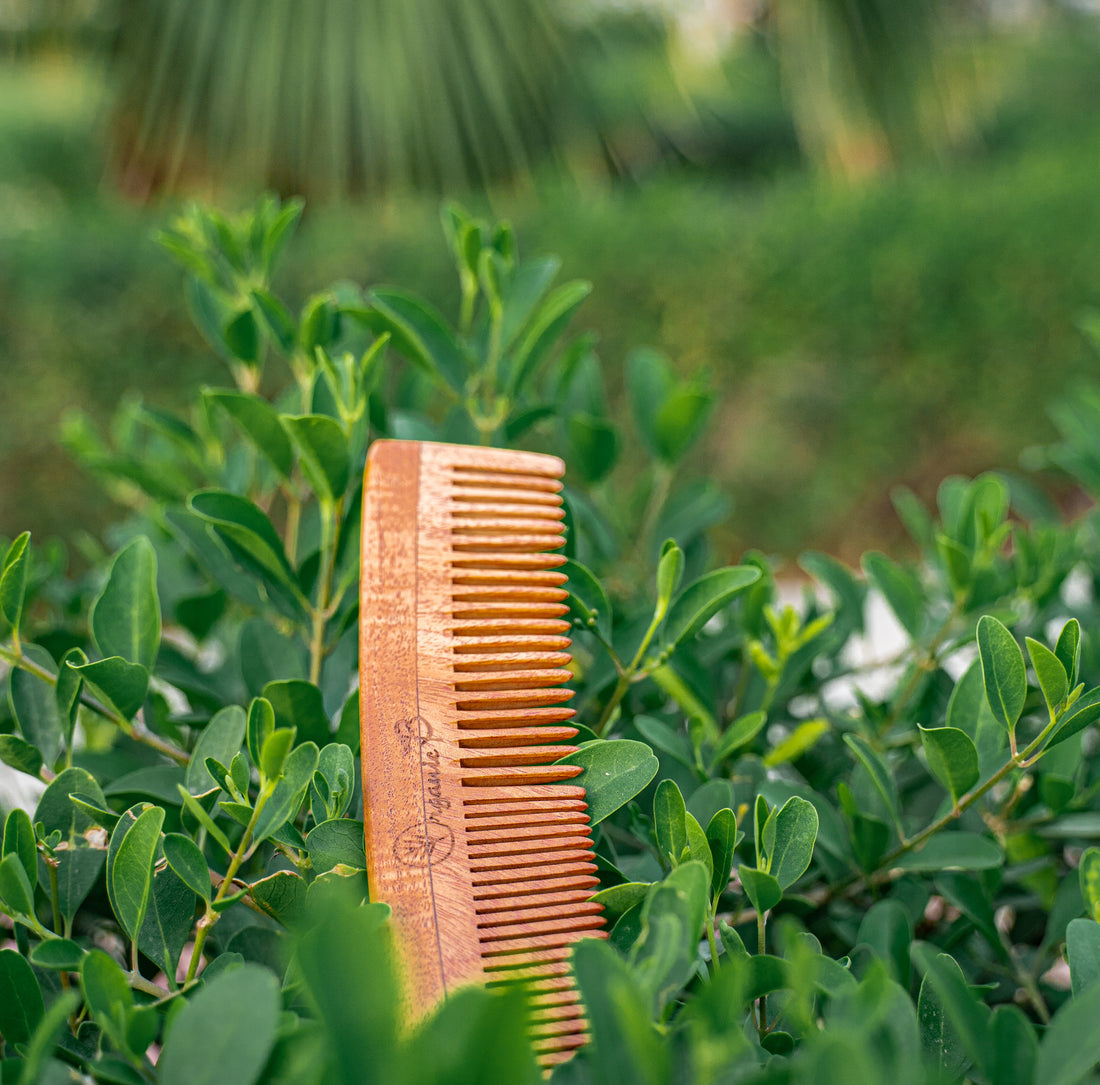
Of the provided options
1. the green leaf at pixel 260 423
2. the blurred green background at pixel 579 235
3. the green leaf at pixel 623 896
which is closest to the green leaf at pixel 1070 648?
the green leaf at pixel 623 896

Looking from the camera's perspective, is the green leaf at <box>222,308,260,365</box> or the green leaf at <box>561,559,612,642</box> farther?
the green leaf at <box>222,308,260,365</box>

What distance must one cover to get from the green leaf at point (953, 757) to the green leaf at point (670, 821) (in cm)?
13

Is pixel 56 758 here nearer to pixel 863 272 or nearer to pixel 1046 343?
pixel 863 272

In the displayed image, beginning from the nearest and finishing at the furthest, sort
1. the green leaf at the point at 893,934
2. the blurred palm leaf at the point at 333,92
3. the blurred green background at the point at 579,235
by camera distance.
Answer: the green leaf at the point at 893,934 → the blurred green background at the point at 579,235 → the blurred palm leaf at the point at 333,92

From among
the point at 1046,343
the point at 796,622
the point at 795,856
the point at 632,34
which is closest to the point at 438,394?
the point at 1046,343

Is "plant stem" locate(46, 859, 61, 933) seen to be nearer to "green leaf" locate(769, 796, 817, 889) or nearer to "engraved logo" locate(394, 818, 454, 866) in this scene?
"engraved logo" locate(394, 818, 454, 866)

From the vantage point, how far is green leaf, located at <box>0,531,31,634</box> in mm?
456

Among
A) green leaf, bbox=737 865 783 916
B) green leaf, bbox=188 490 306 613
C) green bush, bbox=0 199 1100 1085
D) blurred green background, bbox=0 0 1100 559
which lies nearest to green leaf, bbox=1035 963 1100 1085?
green bush, bbox=0 199 1100 1085

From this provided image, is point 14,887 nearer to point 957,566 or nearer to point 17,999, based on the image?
point 17,999

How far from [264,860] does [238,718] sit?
0.12 meters

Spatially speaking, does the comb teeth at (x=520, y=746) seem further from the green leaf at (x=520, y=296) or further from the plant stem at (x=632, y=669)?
the green leaf at (x=520, y=296)

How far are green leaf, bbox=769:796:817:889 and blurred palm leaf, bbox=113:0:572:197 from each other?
13.5 feet

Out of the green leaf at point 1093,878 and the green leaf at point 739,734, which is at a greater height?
the green leaf at point 1093,878

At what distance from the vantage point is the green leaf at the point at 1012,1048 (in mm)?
319
